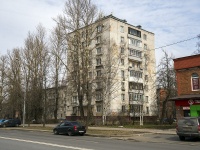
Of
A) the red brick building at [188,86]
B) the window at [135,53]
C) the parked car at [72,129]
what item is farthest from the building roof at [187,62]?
the window at [135,53]

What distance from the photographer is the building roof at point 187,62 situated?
27.1m

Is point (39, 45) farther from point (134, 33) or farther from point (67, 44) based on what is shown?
point (134, 33)

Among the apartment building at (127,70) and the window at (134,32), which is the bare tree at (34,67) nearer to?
the apartment building at (127,70)

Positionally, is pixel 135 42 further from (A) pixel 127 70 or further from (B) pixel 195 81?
(B) pixel 195 81

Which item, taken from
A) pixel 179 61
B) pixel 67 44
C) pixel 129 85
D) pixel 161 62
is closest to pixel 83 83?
pixel 67 44

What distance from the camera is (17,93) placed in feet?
173

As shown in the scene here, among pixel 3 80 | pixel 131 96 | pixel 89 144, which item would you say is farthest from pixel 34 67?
pixel 89 144

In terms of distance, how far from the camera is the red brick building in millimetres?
26094

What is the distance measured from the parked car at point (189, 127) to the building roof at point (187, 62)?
9333mm

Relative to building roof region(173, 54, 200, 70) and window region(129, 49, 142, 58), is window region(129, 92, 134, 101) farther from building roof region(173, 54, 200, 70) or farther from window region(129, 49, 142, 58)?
building roof region(173, 54, 200, 70)

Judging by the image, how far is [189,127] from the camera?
750 inches

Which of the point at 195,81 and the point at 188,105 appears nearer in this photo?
the point at 188,105

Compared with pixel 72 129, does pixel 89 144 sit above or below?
below

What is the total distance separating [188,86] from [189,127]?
9380 mm
